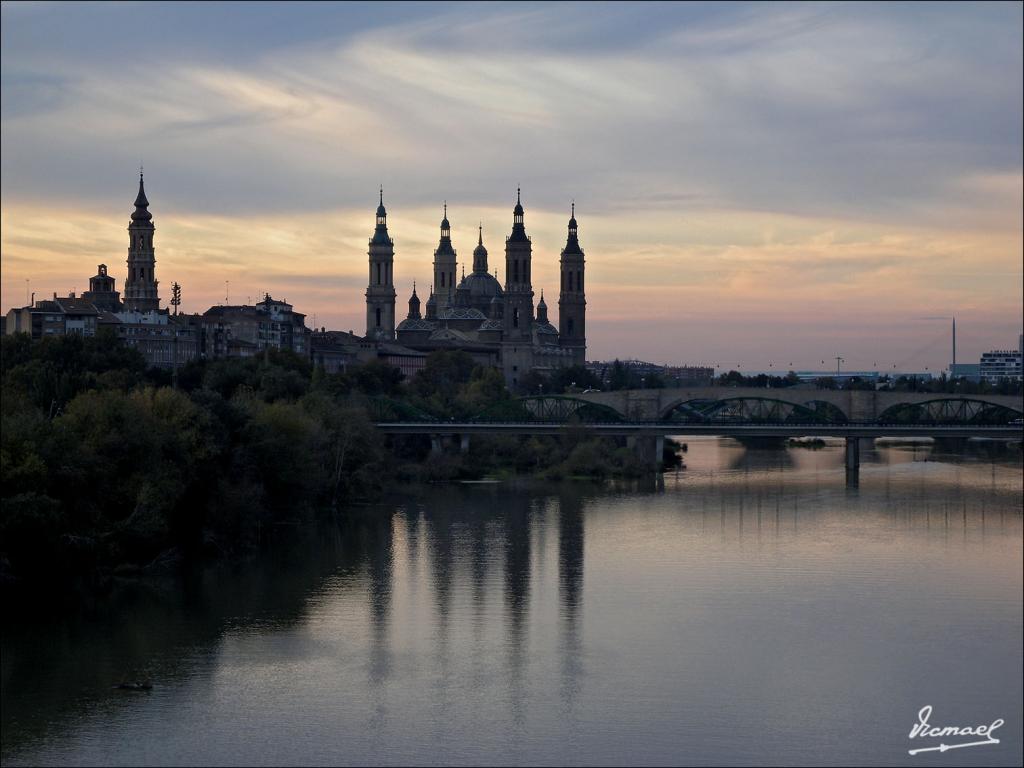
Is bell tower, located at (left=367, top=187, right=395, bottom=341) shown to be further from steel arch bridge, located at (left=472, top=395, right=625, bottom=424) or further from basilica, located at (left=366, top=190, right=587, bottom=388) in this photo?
steel arch bridge, located at (left=472, top=395, right=625, bottom=424)

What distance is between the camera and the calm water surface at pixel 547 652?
49.2 ft

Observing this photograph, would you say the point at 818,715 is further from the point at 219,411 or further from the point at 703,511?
the point at 703,511

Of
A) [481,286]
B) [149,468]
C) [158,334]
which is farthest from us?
[481,286]

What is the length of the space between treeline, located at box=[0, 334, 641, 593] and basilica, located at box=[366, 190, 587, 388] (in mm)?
40143

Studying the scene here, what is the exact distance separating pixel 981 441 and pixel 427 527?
119 ft

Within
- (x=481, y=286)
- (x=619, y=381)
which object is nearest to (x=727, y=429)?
(x=619, y=381)

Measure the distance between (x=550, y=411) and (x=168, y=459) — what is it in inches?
1200

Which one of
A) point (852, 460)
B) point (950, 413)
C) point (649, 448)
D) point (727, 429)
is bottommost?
point (852, 460)

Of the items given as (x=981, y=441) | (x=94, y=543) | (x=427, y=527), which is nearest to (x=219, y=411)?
(x=427, y=527)

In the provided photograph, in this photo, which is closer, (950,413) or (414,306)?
(950,413)

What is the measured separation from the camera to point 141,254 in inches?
2766

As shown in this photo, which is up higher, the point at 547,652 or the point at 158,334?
the point at 158,334

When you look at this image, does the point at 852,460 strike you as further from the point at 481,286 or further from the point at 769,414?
the point at 481,286

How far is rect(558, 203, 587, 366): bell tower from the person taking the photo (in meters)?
88.8
